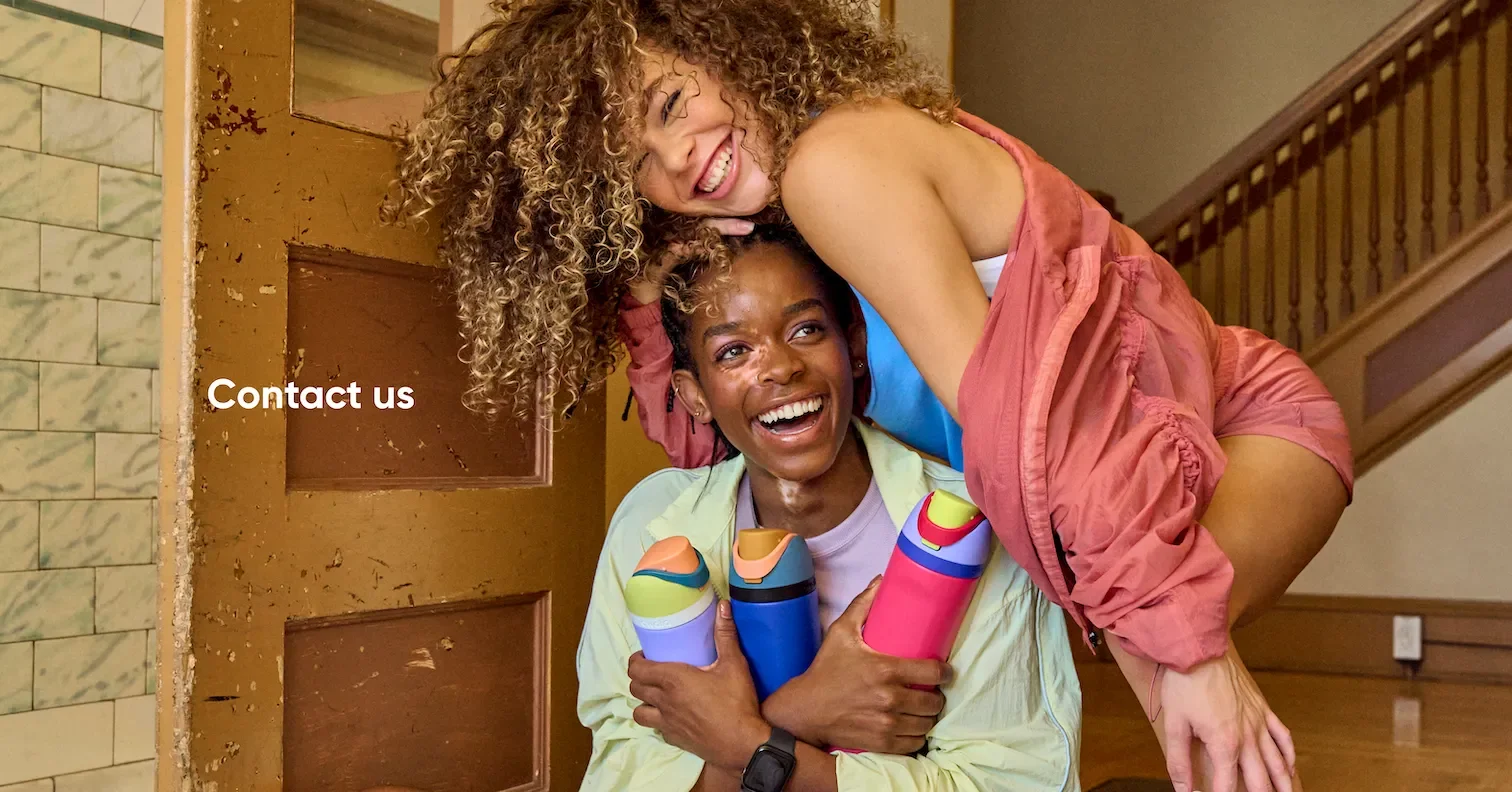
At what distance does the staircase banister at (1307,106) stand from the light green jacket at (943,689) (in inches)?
166

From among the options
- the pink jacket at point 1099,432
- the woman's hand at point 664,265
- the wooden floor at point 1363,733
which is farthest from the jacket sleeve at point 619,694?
the wooden floor at point 1363,733

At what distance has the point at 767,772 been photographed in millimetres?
1529

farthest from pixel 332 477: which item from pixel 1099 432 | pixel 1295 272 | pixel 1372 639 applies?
pixel 1295 272

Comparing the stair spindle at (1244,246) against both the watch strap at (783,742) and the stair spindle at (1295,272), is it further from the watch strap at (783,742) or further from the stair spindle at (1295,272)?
the watch strap at (783,742)

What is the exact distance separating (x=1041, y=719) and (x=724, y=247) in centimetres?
74

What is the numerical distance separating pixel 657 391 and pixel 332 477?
19.4 inches

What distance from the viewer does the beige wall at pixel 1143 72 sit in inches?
252

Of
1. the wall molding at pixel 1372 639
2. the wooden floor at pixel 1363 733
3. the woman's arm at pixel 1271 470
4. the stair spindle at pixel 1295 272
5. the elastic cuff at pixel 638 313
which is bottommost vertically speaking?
the wooden floor at pixel 1363 733

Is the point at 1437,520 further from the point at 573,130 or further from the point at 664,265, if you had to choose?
the point at 573,130

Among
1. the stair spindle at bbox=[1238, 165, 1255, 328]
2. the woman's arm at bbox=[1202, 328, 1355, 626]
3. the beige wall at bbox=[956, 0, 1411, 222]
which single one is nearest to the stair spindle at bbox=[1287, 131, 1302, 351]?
the stair spindle at bbox=[1238, 165, 1255, 328]

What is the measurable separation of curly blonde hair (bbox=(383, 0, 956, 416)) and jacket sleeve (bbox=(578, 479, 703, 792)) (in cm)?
26

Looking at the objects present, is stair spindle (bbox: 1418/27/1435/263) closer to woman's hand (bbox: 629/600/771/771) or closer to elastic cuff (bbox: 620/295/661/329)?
elastic cuff (bbox: 620/295/661/329)

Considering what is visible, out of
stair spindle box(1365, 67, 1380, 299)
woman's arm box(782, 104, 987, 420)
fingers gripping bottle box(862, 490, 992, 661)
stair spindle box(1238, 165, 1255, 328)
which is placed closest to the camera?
woman's arm box(782, 104, 987, 420)

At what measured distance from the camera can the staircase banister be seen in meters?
5.13
